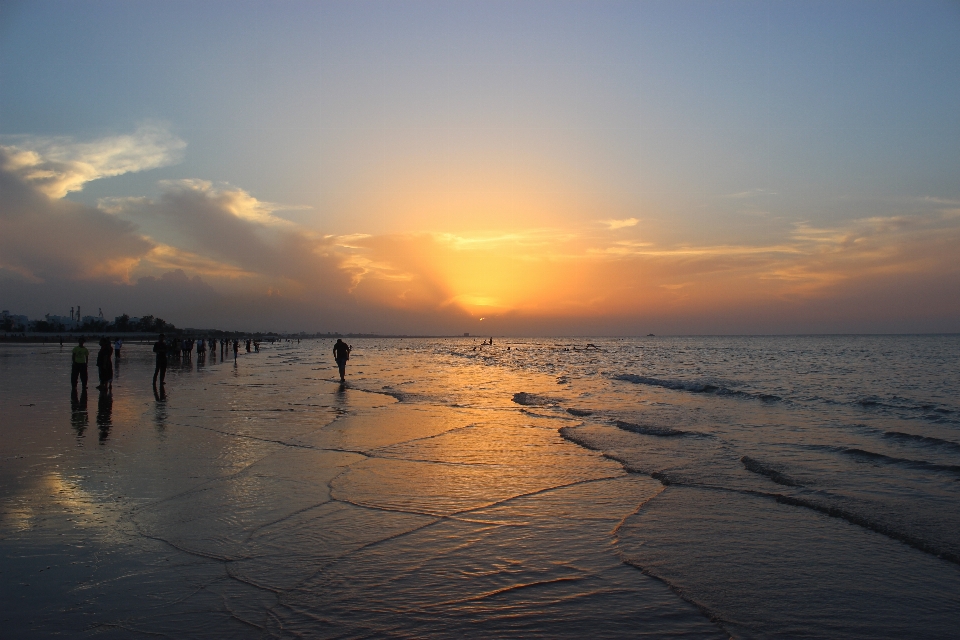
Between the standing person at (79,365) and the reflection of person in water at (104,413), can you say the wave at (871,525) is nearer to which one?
the reflection of person in water at (104,413)

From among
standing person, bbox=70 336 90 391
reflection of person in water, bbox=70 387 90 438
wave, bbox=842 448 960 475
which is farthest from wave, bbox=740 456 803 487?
standing person, bbox=70 336 90 391

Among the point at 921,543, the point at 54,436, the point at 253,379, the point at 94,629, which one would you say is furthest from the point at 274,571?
the point at 253,379

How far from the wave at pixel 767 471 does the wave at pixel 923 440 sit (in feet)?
17.7

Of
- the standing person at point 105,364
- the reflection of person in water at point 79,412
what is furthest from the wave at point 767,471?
the standing person at point 105,364

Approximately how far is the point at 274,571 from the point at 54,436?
9.38m

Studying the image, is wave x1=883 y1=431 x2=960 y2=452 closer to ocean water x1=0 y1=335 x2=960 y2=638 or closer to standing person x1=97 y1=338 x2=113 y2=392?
ocean water x1=0 y1=335 x2=960 y2=638

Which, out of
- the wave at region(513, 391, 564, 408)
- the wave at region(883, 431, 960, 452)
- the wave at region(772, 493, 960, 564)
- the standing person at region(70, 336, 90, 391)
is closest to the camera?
the wave at region(772, 493, 960, 564)

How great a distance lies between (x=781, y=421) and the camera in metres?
16.8

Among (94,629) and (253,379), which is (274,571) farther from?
(253,379)

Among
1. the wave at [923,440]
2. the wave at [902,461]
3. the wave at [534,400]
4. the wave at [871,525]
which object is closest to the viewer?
the wave at [871,525]

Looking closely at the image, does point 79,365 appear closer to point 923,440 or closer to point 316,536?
point 316,536

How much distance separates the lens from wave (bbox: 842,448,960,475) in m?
10.5

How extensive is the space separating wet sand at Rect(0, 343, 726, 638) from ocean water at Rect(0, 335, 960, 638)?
0.03 m

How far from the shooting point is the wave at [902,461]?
1053cm
